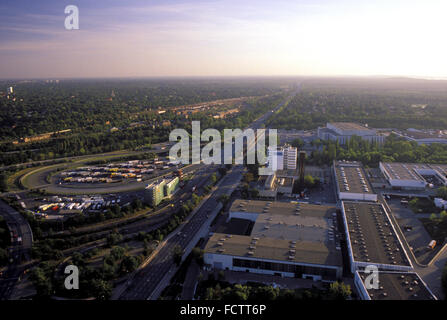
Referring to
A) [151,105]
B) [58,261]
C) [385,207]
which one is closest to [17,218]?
[58,261]

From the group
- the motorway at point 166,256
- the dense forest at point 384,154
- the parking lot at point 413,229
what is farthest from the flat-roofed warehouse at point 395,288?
the dense forest at point 384,154

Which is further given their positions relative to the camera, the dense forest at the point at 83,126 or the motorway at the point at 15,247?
the dense forest at the point at 83,126

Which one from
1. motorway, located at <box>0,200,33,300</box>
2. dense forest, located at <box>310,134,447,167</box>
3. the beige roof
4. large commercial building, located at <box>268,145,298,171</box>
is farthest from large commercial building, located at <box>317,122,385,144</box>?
motorway, located at <box>0,200,33,300</box>

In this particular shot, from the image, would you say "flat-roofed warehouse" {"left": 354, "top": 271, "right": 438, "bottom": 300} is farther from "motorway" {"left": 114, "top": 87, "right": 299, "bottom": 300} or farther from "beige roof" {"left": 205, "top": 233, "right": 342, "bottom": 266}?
"motorway" {"left": 114, "top": 87, "right": 299, "bottom": 300}

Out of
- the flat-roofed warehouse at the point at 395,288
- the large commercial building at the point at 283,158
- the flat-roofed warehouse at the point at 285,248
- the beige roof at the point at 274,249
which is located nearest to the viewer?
the flat-roofed warehouse at the point at 395,288

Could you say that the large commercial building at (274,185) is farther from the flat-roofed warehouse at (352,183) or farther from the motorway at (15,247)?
the motorway at (15,247)

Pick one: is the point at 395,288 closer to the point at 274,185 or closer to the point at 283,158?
the point at 274,185

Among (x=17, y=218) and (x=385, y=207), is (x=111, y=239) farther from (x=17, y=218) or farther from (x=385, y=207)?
(x=385, y=207)
